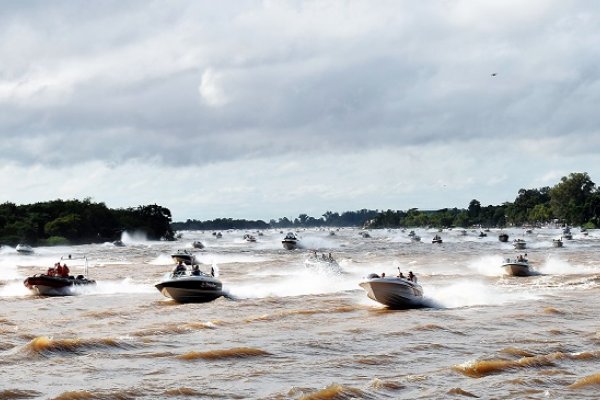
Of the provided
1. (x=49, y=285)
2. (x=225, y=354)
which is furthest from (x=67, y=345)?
(x=49, y=285)

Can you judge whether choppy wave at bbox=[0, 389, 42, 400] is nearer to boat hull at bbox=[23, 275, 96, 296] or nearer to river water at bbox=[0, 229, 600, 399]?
river water at bbox=[0, 229, 600, 399]

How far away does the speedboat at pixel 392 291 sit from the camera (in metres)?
37.7

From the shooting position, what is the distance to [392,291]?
124 feet

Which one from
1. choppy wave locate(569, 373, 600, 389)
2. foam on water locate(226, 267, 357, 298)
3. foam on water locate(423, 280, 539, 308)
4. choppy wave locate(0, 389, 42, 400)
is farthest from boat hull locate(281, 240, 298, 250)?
choppy wave locate(0, 389, 42, 400)

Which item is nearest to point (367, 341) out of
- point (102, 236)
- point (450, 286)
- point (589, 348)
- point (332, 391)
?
point (589, 348)

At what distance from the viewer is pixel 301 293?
156 feet

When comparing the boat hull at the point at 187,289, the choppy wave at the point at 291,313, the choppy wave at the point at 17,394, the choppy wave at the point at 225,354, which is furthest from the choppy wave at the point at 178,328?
the choppy wave at the point at 17,394

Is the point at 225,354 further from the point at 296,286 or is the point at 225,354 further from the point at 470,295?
the point at 296,286

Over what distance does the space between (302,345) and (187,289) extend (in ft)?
51.1

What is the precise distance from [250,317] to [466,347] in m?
10.8

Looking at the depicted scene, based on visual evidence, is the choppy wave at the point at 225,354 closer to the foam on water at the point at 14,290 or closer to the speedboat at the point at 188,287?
the speedboat at the point at 188,287

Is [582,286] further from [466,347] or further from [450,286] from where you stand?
[466,347]

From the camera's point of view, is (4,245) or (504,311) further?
(4,245)

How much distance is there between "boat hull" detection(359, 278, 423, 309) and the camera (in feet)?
124
